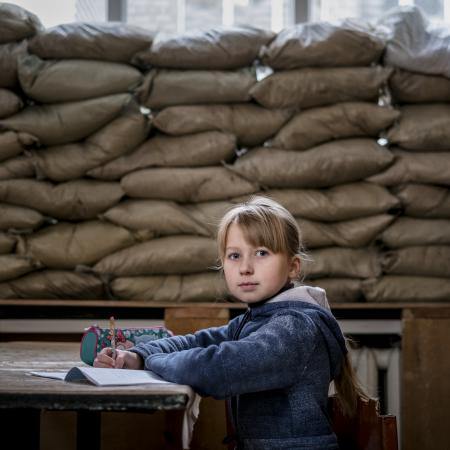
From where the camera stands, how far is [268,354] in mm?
1178

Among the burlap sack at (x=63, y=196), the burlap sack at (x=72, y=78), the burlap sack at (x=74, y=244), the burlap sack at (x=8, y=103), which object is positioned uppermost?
the burlap sack at (x=72, y=78)

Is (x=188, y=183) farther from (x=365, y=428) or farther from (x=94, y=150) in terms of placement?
(x=365, y=428)

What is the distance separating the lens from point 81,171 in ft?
9.19

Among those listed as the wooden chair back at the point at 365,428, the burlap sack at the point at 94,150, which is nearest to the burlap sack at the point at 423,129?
the burlap sack at the point at 94,150

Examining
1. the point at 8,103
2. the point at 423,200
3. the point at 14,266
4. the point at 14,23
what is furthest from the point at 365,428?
the point at 14,23

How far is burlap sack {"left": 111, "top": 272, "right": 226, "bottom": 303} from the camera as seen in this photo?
271cm

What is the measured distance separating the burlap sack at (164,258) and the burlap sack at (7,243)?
346 millimetres

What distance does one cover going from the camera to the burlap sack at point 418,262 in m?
2.72

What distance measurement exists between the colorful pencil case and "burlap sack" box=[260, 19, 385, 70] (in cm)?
150

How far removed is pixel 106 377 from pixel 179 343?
1.56 ft

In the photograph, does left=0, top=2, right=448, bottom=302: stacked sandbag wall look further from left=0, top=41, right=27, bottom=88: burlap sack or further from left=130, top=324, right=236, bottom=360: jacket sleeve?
left=130, top=324, right=236, bottom=360: jacket sleeve

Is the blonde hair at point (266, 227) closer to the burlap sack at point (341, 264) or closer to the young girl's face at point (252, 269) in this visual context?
the young girl's face at point (252, 269)

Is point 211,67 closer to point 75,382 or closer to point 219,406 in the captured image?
point 219,406

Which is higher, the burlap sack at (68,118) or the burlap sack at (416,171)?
the burlap sack at (68,118)
